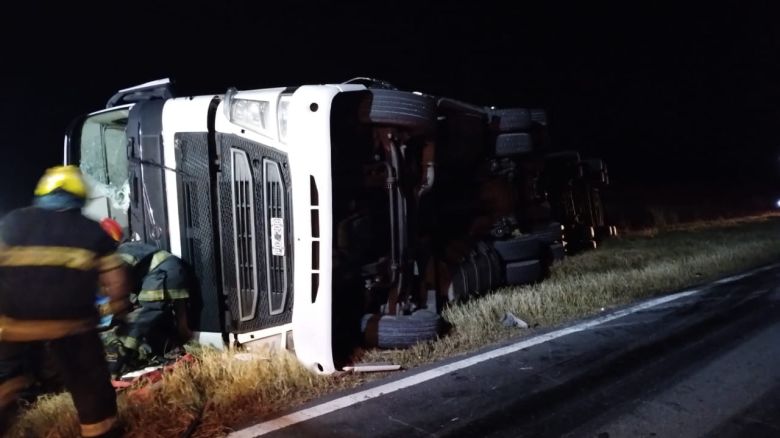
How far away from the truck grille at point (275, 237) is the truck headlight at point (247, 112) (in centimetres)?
28

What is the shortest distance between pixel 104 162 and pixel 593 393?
5.08m

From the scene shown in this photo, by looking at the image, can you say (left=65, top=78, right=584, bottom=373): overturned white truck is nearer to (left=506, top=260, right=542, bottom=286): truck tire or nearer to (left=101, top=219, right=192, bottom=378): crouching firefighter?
(left=101, top=219, right=192, bottom=378): crouching firefighter

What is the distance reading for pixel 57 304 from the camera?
9.46 ft

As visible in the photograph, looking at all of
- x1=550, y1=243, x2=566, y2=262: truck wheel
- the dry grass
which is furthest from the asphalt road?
x1=550, y1=243, x2=566, y2=262: truck wheel

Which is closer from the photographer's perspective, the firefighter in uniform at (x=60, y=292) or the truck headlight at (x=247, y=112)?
the firefighter in uniform at (x=60, y=292)

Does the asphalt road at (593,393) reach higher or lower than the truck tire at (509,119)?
lower

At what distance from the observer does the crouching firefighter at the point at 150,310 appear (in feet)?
14.3

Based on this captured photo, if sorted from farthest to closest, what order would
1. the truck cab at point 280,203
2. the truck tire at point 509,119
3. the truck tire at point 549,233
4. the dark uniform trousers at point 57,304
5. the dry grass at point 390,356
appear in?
1. the truck tire at point 549,233
2. the truck tire at point 509,119
3. the truck cab at point 280,203
4. the dry grass at point 390,356
5. the dark uniform trousers at point 57,304

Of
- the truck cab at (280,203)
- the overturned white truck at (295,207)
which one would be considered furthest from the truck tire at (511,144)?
the truck cab at (280,203)

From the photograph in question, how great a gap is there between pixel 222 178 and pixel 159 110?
0.80m

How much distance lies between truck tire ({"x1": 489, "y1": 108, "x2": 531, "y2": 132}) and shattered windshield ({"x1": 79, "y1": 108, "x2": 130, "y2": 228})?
4023mm

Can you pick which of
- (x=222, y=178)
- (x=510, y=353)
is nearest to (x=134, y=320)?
(x=222, y=178)

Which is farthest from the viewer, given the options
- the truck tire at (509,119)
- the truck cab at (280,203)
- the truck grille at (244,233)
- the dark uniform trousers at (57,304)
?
the truck tire at (509,119)

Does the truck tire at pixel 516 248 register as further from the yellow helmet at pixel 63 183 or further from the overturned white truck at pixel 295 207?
the yellow helmet at pixel 63 183
